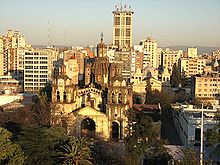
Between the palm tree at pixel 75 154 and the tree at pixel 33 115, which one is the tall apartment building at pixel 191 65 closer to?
the tree at pixel 33 115

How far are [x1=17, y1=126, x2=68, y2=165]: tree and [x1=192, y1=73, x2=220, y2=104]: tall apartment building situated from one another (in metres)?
28.9

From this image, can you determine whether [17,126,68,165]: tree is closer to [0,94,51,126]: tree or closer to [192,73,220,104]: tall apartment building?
[0,94,51,126]: tree

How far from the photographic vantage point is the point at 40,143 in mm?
19250

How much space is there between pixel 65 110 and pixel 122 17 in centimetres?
5318

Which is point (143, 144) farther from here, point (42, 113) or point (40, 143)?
point (42, 113)

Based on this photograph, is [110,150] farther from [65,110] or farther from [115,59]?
[115,59]

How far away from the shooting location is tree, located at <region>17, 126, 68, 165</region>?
18.7 m

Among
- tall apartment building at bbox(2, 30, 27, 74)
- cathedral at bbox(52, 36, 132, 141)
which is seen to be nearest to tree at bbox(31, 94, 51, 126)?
cathedral at bbox(52, 36, 132, 141)

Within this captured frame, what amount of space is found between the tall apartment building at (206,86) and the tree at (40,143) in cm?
2890

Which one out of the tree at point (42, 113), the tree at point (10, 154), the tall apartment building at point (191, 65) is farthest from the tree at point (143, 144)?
the tall apartment building at point (191, 65)

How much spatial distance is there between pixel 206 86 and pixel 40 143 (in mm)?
31332

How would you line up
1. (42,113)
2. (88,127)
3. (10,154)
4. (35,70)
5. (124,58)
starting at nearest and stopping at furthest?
(10,154), (42,113), (88,127), (35,70), (124,58)

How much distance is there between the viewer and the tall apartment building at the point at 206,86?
4684 centimetres

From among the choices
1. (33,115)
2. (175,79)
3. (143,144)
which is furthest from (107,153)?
(175,79)
